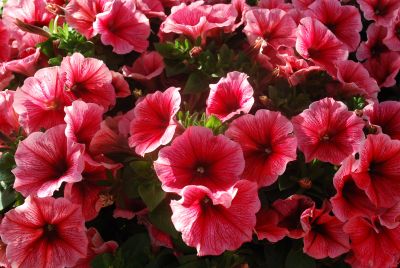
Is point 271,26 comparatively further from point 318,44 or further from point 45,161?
point 45,161

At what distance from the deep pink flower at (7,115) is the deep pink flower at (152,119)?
1.16 ft

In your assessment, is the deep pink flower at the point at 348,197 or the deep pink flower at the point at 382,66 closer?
the deep pink flower at the point at 348,197

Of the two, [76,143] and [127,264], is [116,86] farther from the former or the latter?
[127,264]

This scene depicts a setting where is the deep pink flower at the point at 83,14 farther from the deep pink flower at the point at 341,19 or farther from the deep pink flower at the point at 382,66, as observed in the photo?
the deep pink flower at the point at 382,66

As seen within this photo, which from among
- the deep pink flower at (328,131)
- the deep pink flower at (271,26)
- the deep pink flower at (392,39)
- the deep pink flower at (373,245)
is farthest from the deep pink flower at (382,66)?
the deep pink flower at (373,245)

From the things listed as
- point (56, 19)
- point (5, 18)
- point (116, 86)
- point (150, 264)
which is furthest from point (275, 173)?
point (5, 18)

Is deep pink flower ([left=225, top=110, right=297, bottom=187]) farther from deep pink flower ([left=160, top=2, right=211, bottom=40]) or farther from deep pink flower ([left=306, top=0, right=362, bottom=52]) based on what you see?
deep pink flower ([left=306, top=0, right=362, bottom=52])

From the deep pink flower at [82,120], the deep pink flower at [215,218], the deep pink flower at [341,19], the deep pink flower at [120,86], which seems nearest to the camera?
the deep pink flower at [215,218]

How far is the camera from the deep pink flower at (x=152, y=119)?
1180mm

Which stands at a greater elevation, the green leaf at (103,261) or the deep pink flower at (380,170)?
the deep pink flower at (380,170)

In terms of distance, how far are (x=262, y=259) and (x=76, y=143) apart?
1.81ft

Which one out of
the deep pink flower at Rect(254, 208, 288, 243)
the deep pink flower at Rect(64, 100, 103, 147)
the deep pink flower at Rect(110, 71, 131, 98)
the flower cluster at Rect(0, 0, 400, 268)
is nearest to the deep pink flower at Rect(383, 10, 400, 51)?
the flower cluster at Rect(0, 0, 400, 268)

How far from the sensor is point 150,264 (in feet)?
3.98

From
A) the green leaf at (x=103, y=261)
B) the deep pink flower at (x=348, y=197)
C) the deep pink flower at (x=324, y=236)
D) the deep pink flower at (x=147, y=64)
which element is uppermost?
the deep pink flower at (x=147, y=64)
